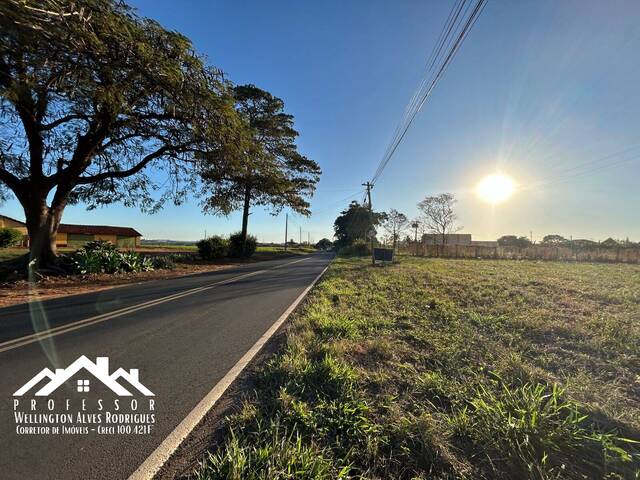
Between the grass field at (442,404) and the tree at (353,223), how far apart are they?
51221 millimetres

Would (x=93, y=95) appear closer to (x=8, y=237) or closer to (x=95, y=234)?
(x=8, y=237)

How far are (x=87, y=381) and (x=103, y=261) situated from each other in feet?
34.3

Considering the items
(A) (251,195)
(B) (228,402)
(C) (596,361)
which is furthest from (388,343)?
(A) (251,195)

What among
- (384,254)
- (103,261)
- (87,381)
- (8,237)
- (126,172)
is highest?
(126,172)

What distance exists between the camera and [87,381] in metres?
2.88

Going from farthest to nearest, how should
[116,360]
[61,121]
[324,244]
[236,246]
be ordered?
[324,244] → [236,246] → [61,121] → [116,360]

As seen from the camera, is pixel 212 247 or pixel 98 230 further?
pixel 98 230

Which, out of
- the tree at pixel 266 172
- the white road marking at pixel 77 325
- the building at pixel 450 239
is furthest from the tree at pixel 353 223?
the white road marking at pixel 77 325

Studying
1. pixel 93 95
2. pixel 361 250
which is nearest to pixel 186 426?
pixel 93 95

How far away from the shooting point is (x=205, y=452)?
1902 mm

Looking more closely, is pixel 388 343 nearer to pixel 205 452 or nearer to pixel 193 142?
pixel 205 452

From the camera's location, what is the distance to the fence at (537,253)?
29.0 meters

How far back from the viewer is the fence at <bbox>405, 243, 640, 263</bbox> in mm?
29031

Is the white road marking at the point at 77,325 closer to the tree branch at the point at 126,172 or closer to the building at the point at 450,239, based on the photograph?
the tree branch at the point at 126,172
